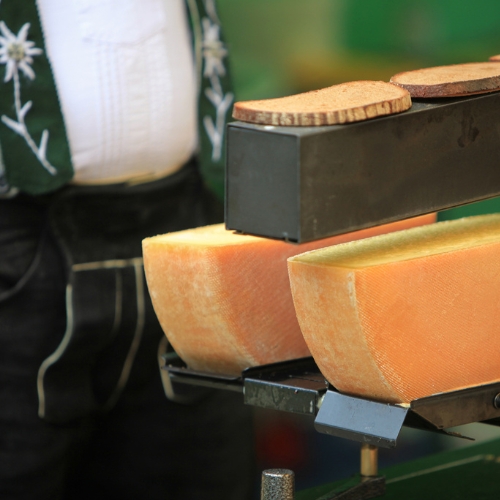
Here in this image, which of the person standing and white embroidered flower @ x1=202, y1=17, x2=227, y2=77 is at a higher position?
white embroidered flower @ x1=202, y1=17, x2=227, y2=77

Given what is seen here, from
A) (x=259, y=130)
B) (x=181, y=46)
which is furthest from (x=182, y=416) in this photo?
(x=259, y=130)

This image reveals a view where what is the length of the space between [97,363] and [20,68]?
0.40 m

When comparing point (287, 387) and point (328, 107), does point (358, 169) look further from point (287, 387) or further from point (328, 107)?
point (287, 387)

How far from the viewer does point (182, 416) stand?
1251 mm

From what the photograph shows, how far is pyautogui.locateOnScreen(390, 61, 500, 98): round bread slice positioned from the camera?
67 centimetres

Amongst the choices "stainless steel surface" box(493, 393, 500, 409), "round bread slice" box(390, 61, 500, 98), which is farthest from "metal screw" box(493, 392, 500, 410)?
"round bread slice" box(390, 61, 500, 98)

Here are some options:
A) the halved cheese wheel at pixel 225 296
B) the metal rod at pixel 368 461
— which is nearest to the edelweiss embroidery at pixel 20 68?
the halved cheese wheel at pixel 225 296

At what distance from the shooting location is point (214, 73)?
1269 millimetres

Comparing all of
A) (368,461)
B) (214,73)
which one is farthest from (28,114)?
(368,461)

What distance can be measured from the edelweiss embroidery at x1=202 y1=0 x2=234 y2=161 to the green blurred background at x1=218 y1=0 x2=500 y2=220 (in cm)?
42

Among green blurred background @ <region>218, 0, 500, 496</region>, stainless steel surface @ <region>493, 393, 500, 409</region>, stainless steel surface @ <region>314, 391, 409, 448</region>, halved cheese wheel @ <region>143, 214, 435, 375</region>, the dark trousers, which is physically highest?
green blurred background @ <region>218, 0, 500, 496</region>

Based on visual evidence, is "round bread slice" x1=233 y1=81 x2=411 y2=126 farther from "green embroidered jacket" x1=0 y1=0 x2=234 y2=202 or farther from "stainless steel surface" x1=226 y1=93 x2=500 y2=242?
"green embroidered jacket" x1=0 y1=0 x2=234 y2=202

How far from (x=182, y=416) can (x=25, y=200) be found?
372 millimetres

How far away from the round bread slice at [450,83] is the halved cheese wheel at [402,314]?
12 cm
